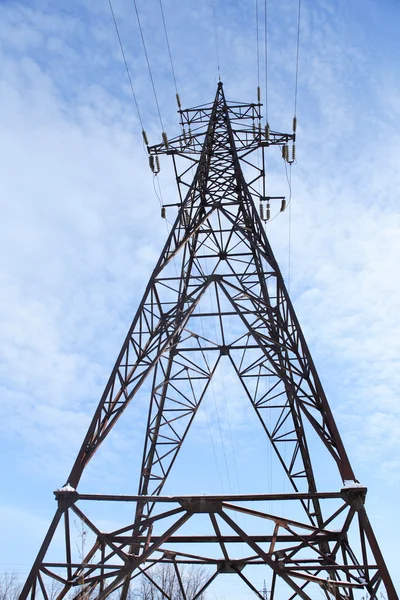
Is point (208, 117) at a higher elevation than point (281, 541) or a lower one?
Result: higher

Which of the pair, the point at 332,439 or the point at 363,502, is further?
the point at 332,439

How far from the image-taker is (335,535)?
36.3 feet

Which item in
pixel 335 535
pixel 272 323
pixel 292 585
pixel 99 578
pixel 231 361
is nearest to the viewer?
pixel 292 585

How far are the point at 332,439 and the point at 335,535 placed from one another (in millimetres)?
2075

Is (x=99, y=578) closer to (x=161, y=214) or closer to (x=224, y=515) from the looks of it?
(x=224, y=515)

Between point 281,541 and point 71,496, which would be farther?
point 281,541

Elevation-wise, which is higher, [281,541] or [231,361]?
[231,361]

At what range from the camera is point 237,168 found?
18.1 m

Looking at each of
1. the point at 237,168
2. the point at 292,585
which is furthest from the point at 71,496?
the point at 237,168

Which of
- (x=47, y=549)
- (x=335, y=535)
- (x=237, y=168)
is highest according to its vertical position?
(x=237, y=168)

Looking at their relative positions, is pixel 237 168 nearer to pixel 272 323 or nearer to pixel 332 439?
pixel 272 323

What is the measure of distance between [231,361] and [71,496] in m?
8.30

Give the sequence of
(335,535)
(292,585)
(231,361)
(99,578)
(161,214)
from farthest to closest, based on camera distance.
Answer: (161,214) < (231,361) < (335,535) < (99,578) < (292,585)

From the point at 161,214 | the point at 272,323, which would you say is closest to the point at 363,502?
A: the point at 272,323
